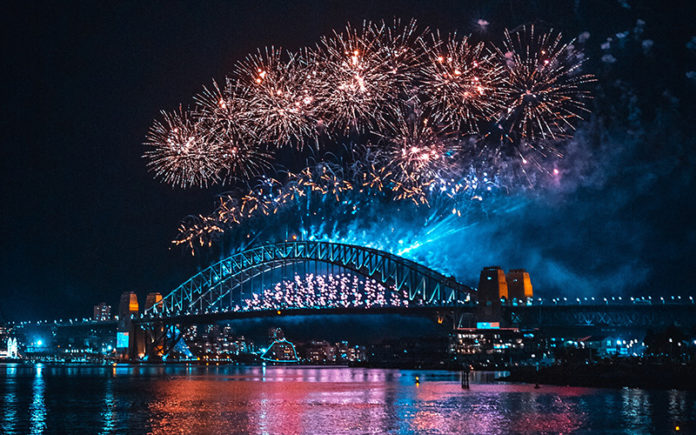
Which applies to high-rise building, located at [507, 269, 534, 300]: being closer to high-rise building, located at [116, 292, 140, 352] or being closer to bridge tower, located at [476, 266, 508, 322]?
bridge tower, located at [476, 266, 508, 322]

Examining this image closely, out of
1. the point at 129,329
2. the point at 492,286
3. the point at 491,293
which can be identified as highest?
the point at 492,286

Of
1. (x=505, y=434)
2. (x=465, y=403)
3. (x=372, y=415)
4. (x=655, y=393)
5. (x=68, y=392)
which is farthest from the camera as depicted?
(x=68, y=392)

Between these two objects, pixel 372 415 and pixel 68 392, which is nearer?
pixel 372 415

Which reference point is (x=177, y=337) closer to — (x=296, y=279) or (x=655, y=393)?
(x=296, y=279)

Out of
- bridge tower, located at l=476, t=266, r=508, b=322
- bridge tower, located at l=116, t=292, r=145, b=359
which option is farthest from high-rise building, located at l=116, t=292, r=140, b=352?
bridge tower, located at l=476, t=266, r=508, b=322

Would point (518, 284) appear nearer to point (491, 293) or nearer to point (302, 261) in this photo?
point (491, 293)

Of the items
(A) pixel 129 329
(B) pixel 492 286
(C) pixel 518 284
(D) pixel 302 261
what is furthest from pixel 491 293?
(A) pixel 129 329

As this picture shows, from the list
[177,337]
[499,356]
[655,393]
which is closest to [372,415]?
[655,393]
